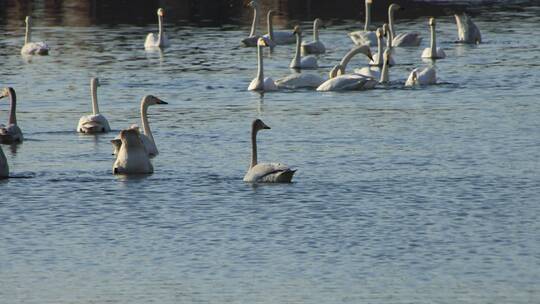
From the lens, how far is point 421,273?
1644cm

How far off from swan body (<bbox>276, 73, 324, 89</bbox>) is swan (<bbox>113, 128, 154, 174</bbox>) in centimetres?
1125

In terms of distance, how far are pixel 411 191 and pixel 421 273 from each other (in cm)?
497

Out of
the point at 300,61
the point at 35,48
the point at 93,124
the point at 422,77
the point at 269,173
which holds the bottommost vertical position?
the point at 35,48

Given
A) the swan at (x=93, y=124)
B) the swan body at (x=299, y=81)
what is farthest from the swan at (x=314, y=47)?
the swan at (x=93, y=124)

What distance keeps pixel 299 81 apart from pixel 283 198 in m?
13.3

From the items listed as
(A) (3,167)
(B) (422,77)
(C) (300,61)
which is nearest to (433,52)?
(C) (300,61)

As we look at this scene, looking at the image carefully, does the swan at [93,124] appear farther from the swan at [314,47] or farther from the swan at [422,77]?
the swan at [314,47]

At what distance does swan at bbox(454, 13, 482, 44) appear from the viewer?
141 feet

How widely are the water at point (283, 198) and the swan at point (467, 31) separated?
238 inches

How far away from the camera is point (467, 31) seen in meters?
43.6

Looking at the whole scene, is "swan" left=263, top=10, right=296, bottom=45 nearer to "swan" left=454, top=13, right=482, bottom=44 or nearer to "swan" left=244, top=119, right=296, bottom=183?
"swan" left=454, top=13, right=482, bottom=44

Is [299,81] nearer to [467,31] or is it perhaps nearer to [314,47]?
[314,47]

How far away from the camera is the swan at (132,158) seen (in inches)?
897

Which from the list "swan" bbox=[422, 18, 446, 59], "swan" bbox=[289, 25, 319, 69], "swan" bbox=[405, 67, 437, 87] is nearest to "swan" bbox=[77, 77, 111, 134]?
"swan" bbox=[405, 67, 437, 87]
